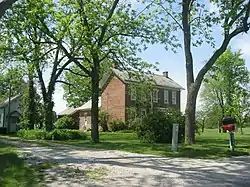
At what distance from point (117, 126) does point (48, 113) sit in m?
13.4

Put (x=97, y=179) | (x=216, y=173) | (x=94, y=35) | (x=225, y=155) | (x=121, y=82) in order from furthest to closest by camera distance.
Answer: (x=121, y=82)
(x=94, y=35)
(x=225, y=155)
(x=216, y=173)
(x=97, y=179)

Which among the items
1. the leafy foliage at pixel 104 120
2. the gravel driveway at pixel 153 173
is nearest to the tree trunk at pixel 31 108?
the leafy foliage at pixel 104 120

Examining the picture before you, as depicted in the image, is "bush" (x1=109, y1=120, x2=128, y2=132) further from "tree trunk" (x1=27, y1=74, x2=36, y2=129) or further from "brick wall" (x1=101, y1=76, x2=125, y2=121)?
"tree trunk" (x1=27, y1=74, x2=36, y2=129)

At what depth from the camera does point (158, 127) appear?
77.8 ft

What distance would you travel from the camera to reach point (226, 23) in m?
20.0

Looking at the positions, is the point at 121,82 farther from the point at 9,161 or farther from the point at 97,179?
the point at 97,179

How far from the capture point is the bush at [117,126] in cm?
4616

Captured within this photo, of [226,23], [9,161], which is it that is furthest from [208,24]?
[9,161]

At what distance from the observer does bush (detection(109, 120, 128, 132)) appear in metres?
46.2

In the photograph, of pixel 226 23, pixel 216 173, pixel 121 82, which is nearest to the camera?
pixel 216 173

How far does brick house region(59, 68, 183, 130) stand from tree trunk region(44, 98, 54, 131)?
1175 cm

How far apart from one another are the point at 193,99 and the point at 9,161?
36.1 ft

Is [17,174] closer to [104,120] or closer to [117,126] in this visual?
[117,126]

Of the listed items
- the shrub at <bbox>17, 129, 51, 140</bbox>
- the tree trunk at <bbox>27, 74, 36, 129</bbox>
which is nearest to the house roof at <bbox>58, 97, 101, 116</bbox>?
the tree trunk at <bbox>27, 74, 36, 129</bbox>
